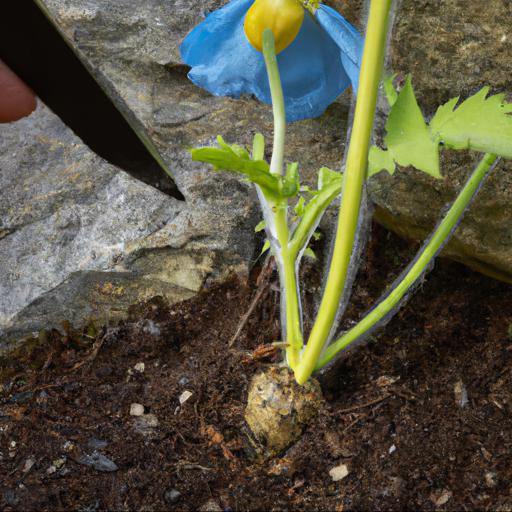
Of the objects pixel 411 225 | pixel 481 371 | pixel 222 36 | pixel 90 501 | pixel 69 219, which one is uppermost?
pixel 222 36

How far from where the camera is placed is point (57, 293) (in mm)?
994

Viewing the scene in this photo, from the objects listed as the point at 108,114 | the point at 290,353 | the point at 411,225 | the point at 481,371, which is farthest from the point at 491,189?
the point at 108,114

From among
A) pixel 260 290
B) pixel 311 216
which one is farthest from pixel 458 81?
pixel 260 290

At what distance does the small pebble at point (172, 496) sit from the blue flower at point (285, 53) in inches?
22.4

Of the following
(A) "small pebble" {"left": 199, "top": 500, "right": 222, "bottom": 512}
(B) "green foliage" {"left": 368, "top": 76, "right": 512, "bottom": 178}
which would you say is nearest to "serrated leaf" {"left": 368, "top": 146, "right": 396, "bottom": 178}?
(B) "green foliage" {"left": 368, "top": 76, "right": 512, "bottom": 178}

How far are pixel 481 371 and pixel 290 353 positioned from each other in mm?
268

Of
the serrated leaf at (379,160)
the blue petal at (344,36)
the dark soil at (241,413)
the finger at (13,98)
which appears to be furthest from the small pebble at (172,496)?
the finger at (13,98)

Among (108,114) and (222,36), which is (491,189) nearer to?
(222,36)

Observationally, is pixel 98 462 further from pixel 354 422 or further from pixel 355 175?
pixel 355 175

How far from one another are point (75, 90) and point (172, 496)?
2.12 feet

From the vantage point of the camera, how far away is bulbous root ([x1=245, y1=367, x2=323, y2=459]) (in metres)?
0.83

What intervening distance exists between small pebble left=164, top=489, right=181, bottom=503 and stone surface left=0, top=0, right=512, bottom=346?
32 centimetres

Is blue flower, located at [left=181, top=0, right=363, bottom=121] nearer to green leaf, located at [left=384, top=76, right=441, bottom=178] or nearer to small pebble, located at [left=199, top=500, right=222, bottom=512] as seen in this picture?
green leaf, located at [left=384, top=76, right=441, bottom=178]

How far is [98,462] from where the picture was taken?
2.72ft
